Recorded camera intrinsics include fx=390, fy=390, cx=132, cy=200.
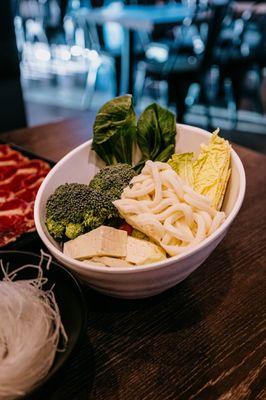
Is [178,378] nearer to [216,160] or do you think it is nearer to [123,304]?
[123,304]

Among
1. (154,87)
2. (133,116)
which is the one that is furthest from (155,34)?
(133,116)

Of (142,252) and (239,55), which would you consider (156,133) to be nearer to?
(142,252)

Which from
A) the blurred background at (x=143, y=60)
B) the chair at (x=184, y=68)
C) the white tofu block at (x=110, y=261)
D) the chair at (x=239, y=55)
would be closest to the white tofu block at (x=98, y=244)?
the white tofu block at (x=110, y=261)

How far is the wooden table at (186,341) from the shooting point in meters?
0.58

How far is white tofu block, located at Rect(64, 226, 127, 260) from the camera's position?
0.63m

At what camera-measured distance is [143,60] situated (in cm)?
364

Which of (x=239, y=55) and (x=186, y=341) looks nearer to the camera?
(x=186, y=341)

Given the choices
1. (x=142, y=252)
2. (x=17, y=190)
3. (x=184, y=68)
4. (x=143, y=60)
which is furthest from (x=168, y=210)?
(x=143, y=60)

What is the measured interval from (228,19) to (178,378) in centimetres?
434

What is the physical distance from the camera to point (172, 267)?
0.59 meters

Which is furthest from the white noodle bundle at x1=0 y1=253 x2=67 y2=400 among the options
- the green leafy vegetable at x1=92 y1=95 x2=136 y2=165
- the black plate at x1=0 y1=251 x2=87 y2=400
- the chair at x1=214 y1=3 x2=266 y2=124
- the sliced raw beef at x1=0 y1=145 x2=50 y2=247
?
the chair at x1=214 y1=3 x2=266 y2=124

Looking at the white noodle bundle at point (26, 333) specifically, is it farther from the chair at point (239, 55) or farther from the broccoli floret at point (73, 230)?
the chair at point (239, 55)

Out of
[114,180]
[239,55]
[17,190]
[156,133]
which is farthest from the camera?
[239,55]

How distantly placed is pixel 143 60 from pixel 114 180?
314 cm
